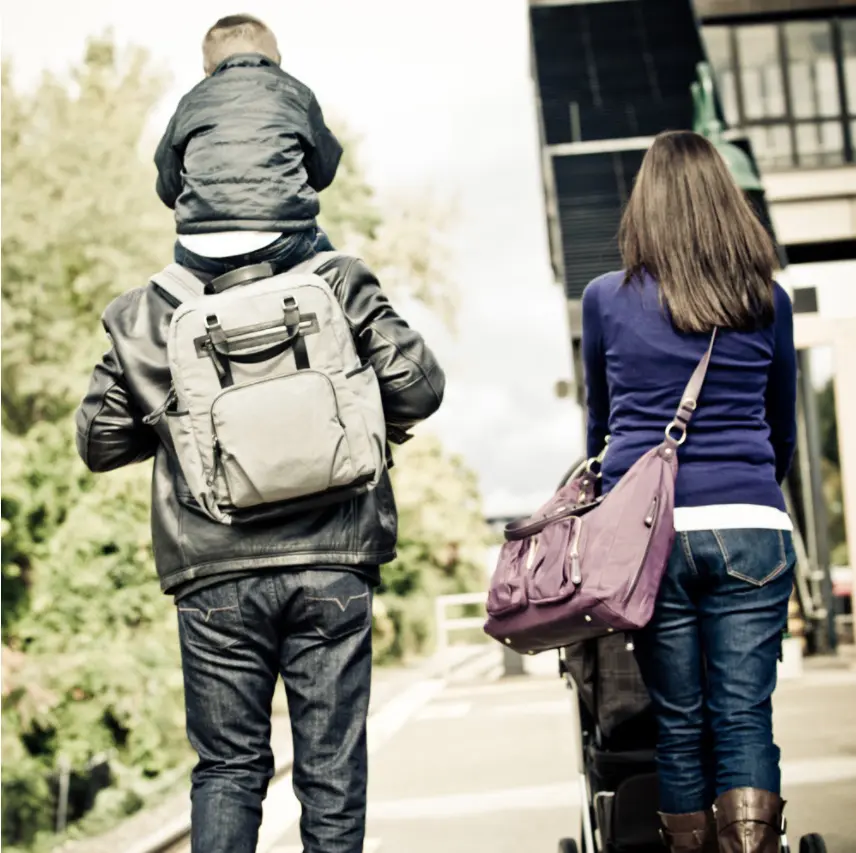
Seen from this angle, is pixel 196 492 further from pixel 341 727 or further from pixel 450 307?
pixel 450 307

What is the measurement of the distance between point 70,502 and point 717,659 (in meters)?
14.8

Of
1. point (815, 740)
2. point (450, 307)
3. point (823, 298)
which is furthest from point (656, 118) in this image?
point (815, 740)

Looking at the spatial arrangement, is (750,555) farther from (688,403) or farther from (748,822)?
(748,822)

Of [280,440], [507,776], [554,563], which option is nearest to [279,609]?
[280,440]

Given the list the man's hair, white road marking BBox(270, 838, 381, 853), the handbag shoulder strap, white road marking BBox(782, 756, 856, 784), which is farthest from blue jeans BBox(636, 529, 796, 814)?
white road marking BBox(782, 756, 856, 784)

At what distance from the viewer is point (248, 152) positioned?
10.2ft

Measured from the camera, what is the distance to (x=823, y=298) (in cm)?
1590

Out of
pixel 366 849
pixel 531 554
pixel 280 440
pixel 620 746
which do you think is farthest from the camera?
pixel 366 849

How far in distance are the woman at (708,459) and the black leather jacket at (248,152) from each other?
28.8 inches

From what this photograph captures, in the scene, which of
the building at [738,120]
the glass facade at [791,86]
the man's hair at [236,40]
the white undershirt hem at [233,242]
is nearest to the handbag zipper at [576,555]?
the white undershirt hem at [233,242]

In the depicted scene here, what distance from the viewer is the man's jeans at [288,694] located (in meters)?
3.01

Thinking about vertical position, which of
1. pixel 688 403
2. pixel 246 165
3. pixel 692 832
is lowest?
pixel 692 832

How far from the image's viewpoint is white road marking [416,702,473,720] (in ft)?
38.2

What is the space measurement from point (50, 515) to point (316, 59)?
29.9 ft
